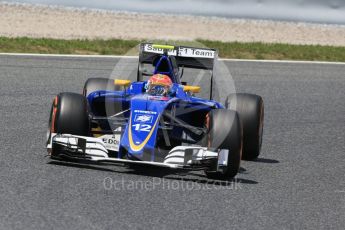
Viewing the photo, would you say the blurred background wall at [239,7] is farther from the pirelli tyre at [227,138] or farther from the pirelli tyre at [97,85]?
the pirelli tyre at [227,138]

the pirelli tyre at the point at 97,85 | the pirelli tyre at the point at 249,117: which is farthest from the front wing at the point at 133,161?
the pirelli tyre at the point at 97,85

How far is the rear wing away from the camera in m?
10.1

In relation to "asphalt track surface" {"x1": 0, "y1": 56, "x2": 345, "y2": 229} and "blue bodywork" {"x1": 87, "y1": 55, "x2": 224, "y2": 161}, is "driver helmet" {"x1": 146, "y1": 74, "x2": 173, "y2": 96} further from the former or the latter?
"asphalt track surface" {"x1": 0, "y1": 56, "x2": 345, "y2": 229}

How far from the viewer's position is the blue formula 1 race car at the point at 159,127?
8234mm

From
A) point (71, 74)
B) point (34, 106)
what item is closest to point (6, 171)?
point (34, 106)

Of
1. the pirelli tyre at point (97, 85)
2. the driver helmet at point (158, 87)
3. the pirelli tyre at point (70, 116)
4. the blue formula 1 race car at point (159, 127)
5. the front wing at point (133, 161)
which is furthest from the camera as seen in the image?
the pirelli tyre at point (97, 85)

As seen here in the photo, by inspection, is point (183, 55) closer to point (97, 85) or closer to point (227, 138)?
point (97, 85)

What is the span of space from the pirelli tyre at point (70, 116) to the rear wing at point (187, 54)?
1.65 m

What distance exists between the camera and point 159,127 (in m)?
8.66

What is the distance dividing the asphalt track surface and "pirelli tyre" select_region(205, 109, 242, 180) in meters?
0.12

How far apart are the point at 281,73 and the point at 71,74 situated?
157 inches

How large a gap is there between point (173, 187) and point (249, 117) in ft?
6.19

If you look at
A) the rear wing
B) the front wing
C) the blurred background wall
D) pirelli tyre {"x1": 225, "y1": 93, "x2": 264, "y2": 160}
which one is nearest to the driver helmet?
pirelli tyre {"x1": 225, "y1": 93, "x2": 264, "y2": 160}

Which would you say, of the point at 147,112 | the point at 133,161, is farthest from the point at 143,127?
the point at 133,161
